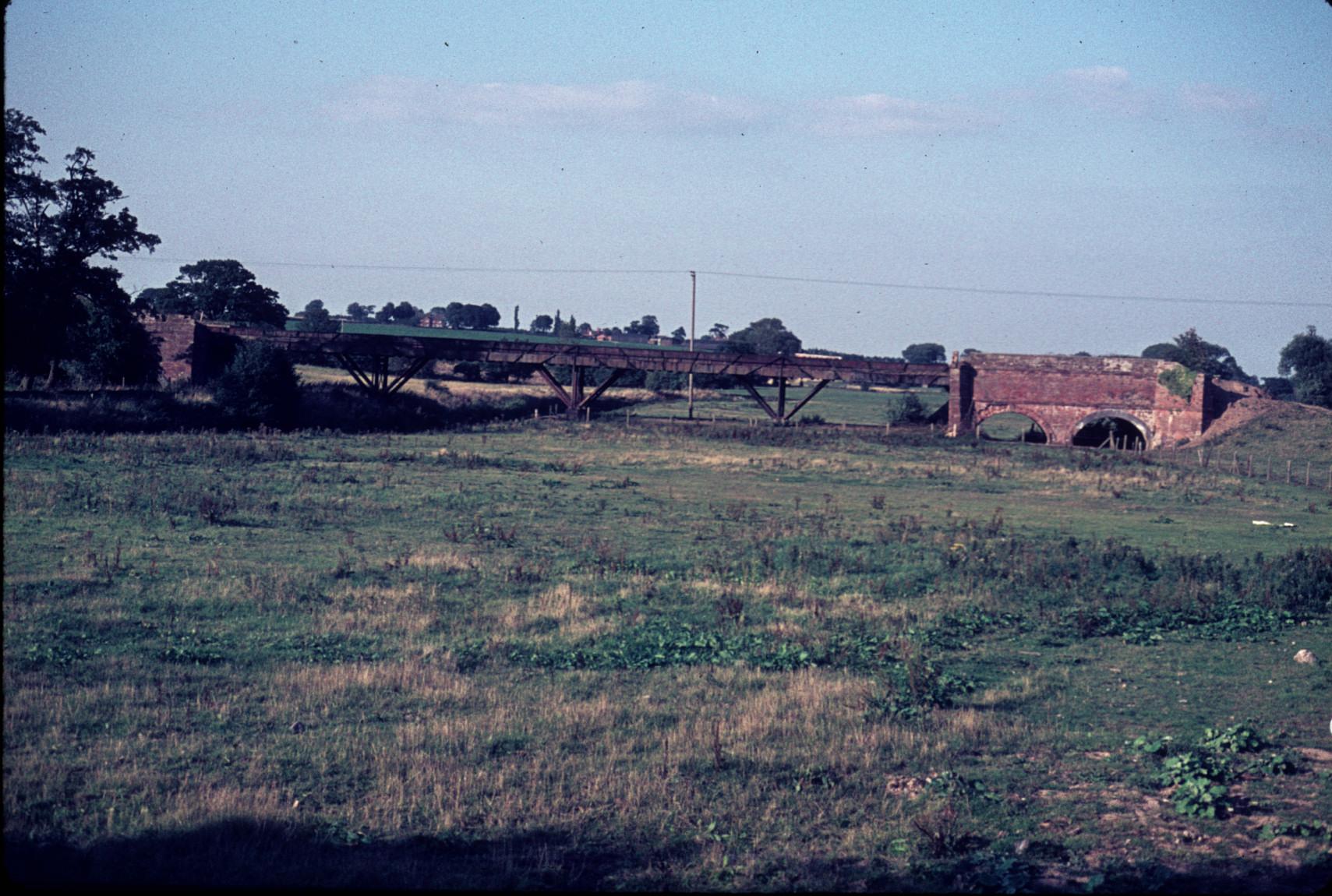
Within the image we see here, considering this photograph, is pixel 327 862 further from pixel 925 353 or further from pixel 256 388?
pixel 925 353

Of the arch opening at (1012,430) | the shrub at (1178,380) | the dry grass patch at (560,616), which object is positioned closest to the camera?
the dry grass patch at (560,616)

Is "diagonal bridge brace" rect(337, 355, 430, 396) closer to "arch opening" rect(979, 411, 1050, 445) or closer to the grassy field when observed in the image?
"arch opening" rect(979, 411, 1050, 445)

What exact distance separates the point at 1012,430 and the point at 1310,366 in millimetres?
21726

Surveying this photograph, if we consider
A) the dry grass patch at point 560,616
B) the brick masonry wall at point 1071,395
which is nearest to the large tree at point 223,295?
the brick masonry wall at point 1071,395

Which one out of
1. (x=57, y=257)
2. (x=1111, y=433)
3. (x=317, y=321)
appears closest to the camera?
(x=57, y=257)

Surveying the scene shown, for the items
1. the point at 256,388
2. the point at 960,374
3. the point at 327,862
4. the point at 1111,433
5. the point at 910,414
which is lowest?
the point at 327,862

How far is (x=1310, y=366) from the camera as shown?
2771 inches

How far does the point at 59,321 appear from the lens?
27266mm

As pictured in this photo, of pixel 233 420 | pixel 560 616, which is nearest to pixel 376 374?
pixel 233 420

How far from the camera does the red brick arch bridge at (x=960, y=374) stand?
45.4 metres

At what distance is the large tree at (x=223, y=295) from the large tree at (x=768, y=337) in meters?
59.2

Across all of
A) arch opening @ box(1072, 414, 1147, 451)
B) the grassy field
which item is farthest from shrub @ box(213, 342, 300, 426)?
arch opening @ box(1072, 414, 1147, 451)

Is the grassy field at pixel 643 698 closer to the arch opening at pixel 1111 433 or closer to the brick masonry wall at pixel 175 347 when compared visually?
the brick masonry wall at pixel 175 347

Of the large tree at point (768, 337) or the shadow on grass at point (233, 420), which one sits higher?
the large tree at point (768, 337)
